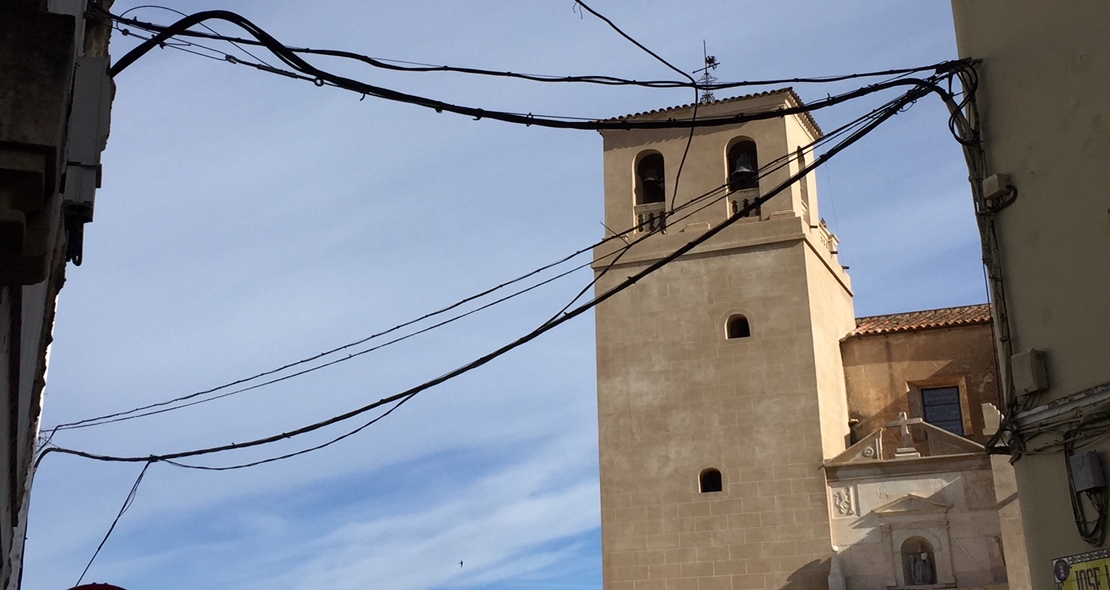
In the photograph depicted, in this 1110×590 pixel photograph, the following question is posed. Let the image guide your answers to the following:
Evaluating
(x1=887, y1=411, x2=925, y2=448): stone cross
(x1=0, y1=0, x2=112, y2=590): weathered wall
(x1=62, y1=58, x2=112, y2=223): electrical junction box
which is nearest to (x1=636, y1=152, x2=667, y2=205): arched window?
(x1=887, y1=411, x2=925, y2=448): stone cross

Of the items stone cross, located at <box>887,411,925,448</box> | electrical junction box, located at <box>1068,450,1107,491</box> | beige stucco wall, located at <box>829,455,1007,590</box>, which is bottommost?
electrical junction box, located at <box>1068,450,1107,491</box>

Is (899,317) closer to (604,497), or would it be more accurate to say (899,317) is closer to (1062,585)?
(604,497)

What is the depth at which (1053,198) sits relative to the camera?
8.98m

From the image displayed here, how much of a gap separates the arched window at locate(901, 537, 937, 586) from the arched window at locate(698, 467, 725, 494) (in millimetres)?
3452

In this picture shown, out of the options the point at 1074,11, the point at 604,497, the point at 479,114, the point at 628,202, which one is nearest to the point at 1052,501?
the point at 1074,11

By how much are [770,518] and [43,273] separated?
1814 centimetres

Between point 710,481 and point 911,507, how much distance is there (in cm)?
362

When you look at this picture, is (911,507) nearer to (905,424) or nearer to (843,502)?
(843,502)

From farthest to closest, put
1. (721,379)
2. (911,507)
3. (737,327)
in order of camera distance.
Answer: (737,327), (721,379), (911,507)

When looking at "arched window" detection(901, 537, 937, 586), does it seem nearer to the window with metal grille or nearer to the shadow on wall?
the shadow on wall

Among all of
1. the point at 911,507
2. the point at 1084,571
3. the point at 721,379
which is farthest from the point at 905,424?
the point at 1084,571

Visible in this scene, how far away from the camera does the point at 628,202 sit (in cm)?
2588

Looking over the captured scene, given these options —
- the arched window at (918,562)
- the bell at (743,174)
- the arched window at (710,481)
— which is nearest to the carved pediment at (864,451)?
the arched window at (918,562)

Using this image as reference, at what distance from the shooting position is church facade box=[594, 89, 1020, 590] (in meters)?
22.0
